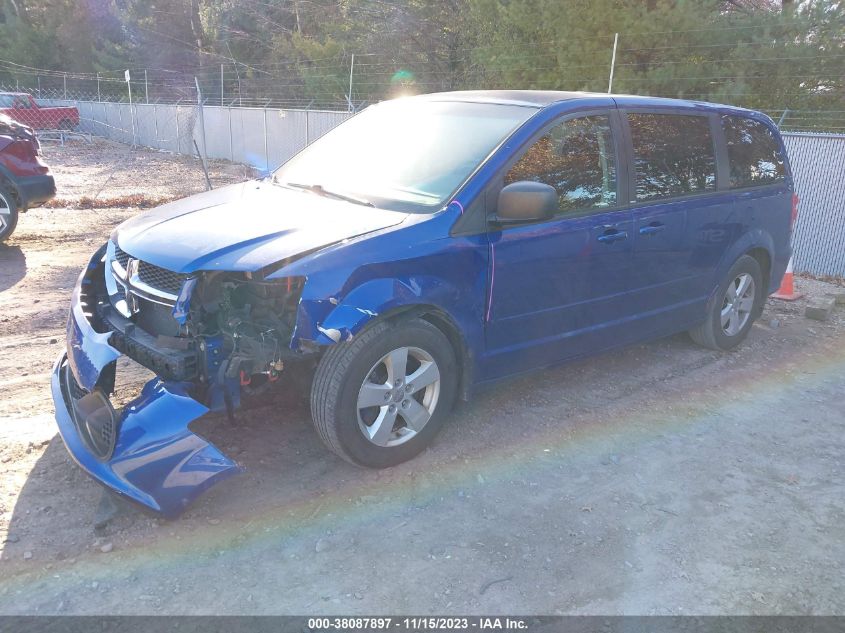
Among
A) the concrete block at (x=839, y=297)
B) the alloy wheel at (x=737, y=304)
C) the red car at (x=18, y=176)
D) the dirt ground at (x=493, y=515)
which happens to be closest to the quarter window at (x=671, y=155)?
the alloy wheel at (x=737, y=304)

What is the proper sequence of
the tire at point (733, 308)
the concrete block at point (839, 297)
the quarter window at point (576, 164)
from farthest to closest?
1. the concrete block at point (839, 297)
2. the tire at point (733, 308)
3. the quarter window at point (576, 164)

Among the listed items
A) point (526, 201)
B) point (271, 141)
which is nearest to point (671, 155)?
point (526, 201)

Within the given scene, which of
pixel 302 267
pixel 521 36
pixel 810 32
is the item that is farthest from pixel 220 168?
pixel 302 267

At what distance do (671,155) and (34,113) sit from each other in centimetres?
2830

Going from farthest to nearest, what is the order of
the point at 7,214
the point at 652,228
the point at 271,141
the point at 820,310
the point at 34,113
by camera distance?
1. the point at 34,113
2. the point at 271,141
3. the point at 7,214
4. the point at 820,310
5. the point at 652,228

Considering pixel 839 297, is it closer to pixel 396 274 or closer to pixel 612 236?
pixel 612 236

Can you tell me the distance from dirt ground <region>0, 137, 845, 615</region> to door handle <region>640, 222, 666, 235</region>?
3.63 ft

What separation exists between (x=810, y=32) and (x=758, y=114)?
8100 mm

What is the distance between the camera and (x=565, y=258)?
13.2ft

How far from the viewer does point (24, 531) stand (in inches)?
119

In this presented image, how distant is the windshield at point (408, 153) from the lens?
3.81 meters

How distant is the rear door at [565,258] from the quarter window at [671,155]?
8.9 inches

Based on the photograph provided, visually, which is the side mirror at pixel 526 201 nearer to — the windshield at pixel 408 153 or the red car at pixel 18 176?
the windshield at pixel 408 153

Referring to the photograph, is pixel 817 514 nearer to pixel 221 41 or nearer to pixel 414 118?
pixel 414 118
